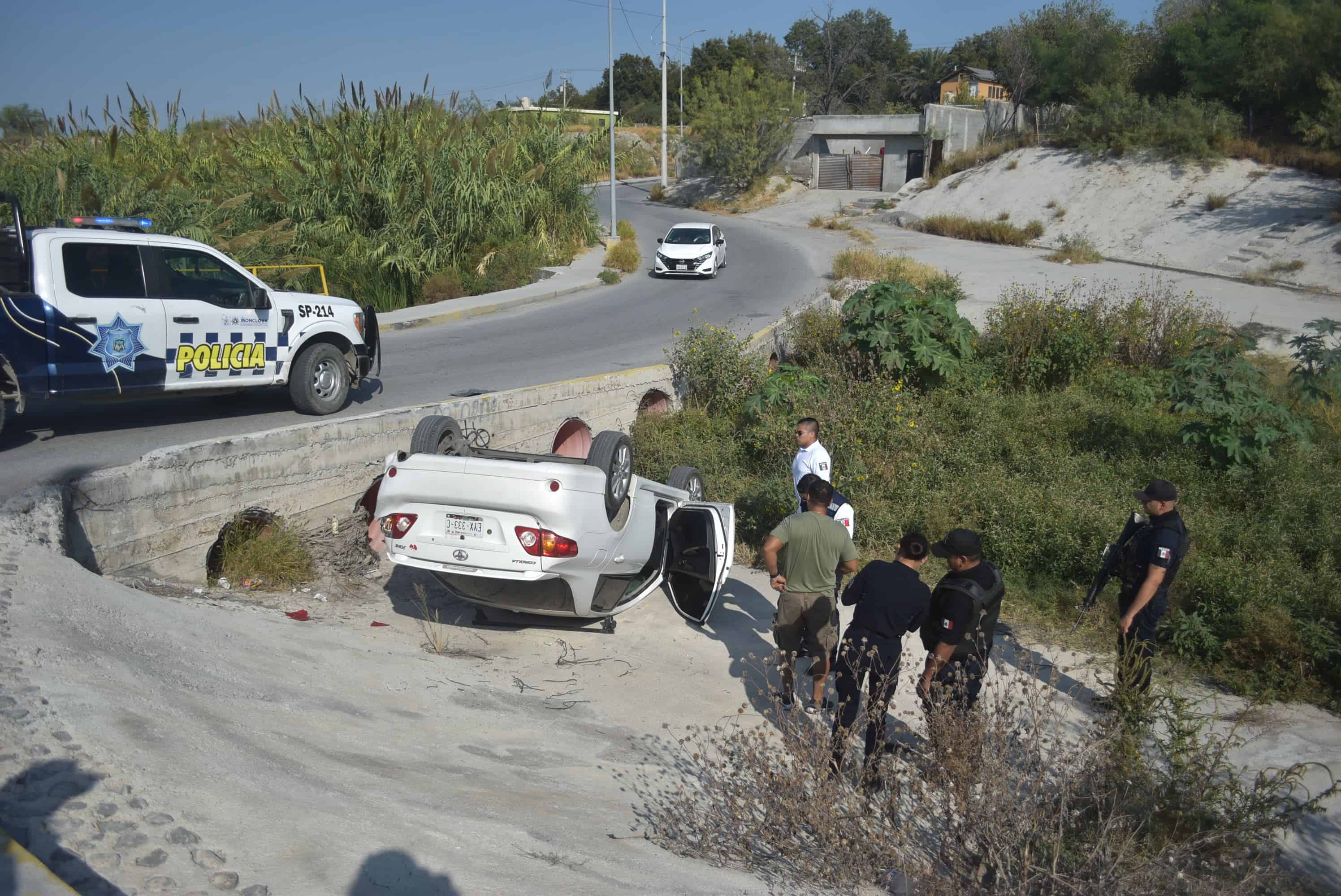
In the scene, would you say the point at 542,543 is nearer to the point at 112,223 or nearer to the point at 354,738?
the point at 354,738

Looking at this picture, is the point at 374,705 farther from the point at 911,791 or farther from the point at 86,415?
the point at 86,415

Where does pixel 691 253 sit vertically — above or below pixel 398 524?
above

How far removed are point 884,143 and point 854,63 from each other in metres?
27.3

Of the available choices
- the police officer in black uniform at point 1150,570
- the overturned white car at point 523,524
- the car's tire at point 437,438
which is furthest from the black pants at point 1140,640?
the car's tire at point 437,438

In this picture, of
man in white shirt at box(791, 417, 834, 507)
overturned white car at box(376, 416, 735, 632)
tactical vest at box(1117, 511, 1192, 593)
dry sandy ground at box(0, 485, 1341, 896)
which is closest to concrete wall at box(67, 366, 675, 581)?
dry sandy ground at box(0, 485, 1341, 896)

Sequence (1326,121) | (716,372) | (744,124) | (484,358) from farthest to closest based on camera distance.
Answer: (744,124) → (1326,121) → (484,358) → (716,372)

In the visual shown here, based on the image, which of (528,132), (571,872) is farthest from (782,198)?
(571,872)

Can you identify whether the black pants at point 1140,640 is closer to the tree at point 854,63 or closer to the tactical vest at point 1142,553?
the tactical vest at point 1142,553

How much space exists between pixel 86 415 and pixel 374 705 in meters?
5.83

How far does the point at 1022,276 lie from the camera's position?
76.1ft

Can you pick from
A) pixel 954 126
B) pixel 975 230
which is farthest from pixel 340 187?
pixel 954 126

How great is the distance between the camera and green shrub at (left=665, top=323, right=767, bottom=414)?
12602 millimetres

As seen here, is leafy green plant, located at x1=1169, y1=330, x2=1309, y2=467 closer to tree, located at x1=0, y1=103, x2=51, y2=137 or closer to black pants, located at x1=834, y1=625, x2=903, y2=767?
black pants, located at x1=834, y1=625, x2=903, y2=767

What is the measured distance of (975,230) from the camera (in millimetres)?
32312
